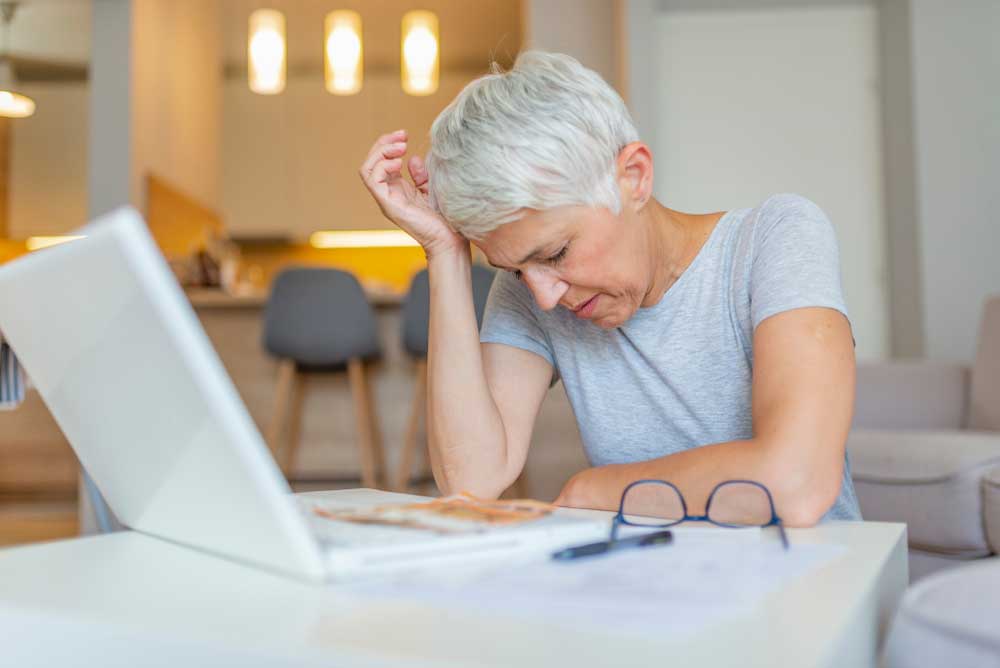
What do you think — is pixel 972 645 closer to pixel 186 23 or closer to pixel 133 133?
pixel 133 133

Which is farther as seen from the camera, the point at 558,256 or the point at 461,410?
the point at 461,410

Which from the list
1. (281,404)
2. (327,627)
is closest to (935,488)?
(327,627)

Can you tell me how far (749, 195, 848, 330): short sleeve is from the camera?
3.16 feet

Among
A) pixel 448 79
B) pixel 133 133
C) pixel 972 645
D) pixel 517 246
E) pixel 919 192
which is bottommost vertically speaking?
pixel 972 645

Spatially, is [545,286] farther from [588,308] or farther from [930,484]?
[930,484]

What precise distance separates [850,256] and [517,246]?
3727 millimetres

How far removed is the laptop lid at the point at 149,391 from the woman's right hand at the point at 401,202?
571mm

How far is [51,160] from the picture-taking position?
5496 millimetres

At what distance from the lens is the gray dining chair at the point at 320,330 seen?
12.0 ft

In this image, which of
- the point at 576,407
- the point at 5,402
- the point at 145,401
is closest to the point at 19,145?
the point at 5,402

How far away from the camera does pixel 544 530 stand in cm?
58

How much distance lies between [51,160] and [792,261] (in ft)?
17.8

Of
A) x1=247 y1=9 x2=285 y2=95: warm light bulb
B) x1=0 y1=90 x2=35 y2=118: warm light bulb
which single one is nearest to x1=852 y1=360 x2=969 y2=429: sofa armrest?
x1=247 y1=9 x2=285 y2=95: warm light bulb

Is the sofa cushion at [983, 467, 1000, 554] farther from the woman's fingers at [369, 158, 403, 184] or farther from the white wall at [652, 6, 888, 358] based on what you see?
the white wall at [652, 6, 888, 358]
